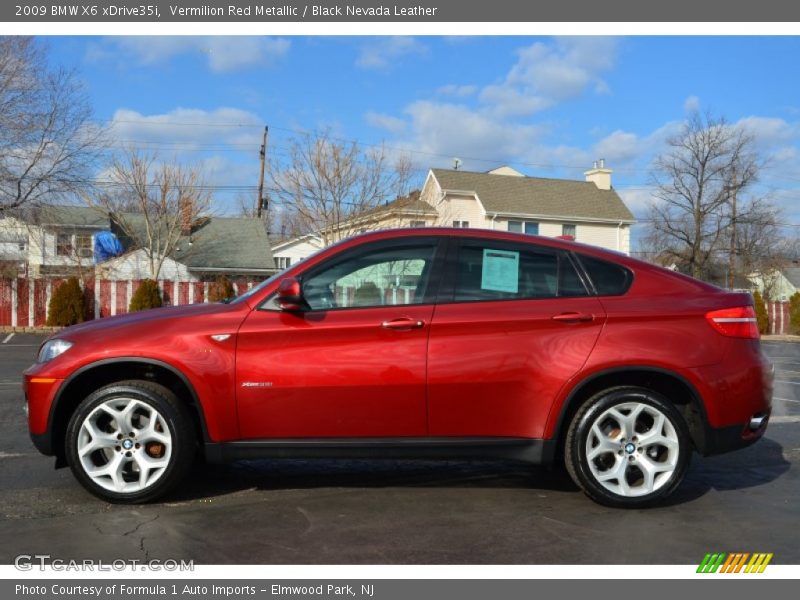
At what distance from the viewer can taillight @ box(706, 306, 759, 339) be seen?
4875 mm

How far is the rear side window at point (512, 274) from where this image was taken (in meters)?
4.95

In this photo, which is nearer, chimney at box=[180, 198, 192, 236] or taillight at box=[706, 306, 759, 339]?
taillight at box=[706, 306, 759, 339]

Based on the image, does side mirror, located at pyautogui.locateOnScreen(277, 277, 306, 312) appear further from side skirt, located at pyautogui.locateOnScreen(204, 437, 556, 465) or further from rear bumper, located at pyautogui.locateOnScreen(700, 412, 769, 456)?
rear bumper, located at pyautogui.locateOnScreen(700, 412, 769, 456)

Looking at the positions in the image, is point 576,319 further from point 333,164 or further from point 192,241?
point 192,241

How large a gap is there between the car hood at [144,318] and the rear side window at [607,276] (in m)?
2.23

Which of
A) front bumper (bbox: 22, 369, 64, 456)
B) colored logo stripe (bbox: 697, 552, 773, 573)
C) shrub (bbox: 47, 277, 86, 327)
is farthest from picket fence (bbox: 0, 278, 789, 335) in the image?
colored logo stripe (bbox: 697, 552, 773, 573)

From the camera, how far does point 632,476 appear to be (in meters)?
4.92

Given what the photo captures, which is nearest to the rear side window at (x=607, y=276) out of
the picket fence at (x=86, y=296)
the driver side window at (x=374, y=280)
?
the driver side window at (x=374, y=280)

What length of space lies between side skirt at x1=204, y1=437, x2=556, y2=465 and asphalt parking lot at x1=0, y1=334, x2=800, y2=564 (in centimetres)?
33

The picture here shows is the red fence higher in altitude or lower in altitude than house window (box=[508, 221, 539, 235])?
lower

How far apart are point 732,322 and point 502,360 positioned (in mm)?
1458

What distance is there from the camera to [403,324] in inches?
188
